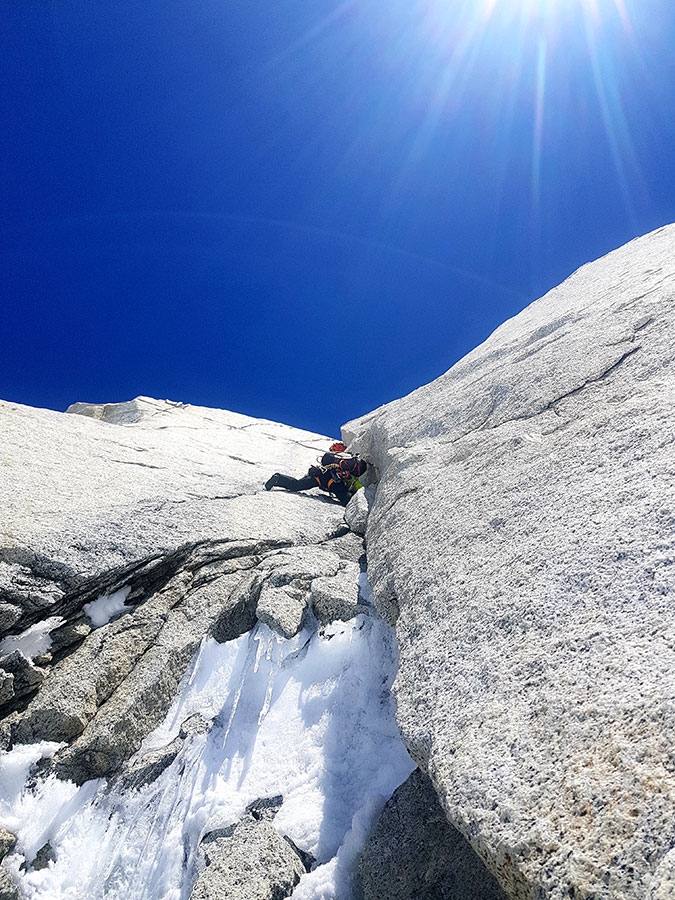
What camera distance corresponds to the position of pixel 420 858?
316 centimetres

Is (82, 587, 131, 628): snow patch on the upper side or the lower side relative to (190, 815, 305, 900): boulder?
upper

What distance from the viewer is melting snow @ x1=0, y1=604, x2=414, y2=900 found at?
11.5 feet

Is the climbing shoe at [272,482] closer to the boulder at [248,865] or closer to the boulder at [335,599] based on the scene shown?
the boulder at [335,599]

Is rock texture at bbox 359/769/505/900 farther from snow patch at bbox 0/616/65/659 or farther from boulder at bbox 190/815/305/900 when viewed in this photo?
snow patch at bbox 0/616/65/659

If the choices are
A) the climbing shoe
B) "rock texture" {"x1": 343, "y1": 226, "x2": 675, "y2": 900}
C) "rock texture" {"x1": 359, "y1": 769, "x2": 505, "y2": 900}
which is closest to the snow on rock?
"rock texture" {"x1": 359, "y1": 769, "x2": 505, "y2": 900}

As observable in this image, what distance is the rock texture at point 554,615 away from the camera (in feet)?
7.04

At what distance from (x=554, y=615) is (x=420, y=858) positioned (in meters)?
1.79

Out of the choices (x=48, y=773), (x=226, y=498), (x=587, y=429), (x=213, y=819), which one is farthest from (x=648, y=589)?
(x=226, y=498)

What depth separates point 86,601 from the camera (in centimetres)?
529

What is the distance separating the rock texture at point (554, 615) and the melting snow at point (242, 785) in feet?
2.64

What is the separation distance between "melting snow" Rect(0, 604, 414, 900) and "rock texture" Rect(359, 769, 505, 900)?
6.2 inches

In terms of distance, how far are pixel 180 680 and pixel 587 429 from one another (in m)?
4.68

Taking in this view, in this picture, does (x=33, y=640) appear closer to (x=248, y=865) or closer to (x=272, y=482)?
(x=248, y=865)

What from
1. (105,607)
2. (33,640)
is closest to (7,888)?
(33,640)
